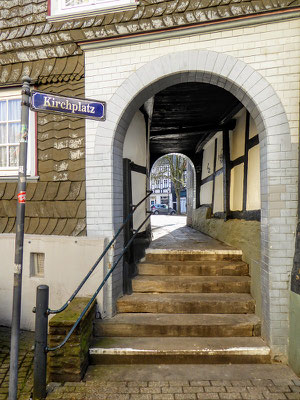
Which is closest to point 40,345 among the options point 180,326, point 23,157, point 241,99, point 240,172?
point 180,326

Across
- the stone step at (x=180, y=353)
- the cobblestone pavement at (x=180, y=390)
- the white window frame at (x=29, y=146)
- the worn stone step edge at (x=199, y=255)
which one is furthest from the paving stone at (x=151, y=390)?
the white window frame at (x=29, y=146)

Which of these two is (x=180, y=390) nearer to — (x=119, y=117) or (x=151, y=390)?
(x=151, y=390)

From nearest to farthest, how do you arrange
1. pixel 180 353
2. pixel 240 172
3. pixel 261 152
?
1. pixel 180 353
2. pixel 261 152
3. pixel 240 172

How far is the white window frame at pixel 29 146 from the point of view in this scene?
4.30 metres

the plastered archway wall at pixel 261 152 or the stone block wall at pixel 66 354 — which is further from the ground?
the plastered archway wall at pixel 261 152

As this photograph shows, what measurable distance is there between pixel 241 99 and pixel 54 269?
3740 mm

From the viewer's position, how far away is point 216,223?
275 inches

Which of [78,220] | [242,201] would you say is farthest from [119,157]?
[242,201]

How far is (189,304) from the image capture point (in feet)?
12.7

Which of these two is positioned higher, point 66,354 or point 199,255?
point 199,255

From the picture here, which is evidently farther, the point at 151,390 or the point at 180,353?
the point at 180,353

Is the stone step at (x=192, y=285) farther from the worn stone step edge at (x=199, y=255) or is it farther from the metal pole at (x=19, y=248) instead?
the metal pole at (x=19, y=248)

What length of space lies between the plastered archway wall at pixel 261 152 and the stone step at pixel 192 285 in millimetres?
450

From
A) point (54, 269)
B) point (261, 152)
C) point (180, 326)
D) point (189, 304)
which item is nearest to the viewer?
point (180, 326)
